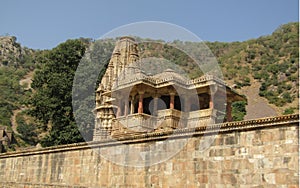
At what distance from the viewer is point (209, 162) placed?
961 centimetres

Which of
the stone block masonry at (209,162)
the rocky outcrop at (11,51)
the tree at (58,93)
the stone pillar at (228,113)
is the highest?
the rocky outcrop at (11,51)

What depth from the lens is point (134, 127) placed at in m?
17.8

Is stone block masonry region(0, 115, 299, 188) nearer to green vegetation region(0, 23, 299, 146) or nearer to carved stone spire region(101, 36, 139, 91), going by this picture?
carved stone spire region(101, 36, 139, 91)

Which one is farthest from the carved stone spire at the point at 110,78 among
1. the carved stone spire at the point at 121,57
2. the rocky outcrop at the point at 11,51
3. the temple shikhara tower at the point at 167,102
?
the rocky outcrop at the point at 11,51

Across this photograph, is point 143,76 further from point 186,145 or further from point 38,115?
point 38,115

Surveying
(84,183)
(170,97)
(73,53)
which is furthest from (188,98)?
(73,53)

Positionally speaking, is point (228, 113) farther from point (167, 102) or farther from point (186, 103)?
point (167, 102)

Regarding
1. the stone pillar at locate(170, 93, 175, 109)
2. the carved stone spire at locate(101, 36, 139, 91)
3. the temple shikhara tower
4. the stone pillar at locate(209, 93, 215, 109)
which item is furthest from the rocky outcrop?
the stone pillar at locate(209, 93, 215, 109)

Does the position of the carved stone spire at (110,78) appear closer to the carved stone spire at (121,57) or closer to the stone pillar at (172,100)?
the carved stone spire at (121,57)

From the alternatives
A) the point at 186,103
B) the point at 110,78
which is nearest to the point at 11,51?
the point at 110,78

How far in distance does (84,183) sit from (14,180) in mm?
5213

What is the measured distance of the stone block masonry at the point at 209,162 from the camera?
8.26m

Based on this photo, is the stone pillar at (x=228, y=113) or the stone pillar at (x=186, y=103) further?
the stone pillar at (x=228, y=113)

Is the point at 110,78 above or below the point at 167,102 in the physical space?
above
